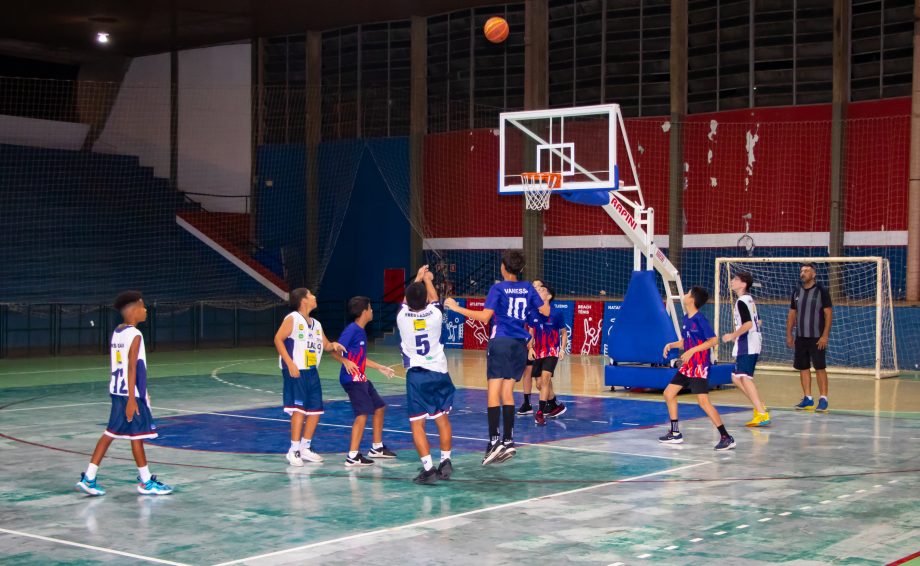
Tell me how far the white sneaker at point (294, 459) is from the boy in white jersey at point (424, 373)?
4.91 feet

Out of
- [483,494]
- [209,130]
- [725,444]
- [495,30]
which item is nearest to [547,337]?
[725,444]

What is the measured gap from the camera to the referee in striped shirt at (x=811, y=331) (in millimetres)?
15406

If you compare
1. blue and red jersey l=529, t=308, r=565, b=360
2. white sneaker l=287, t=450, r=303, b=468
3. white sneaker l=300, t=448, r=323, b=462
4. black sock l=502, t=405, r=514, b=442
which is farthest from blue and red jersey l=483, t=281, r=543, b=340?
blue and red jersey l=529, t=308, r=565, b=360

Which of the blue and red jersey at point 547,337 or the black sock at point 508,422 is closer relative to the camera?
the black sock at point 508,422

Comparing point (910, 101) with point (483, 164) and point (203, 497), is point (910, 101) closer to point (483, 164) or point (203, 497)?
point (483, 164)

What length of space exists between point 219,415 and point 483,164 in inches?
680

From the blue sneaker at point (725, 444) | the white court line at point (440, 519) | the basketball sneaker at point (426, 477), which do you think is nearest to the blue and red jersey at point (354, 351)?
the basketball sneaker at point (426, 477)

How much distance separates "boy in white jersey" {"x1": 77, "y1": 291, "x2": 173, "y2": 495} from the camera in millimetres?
8852

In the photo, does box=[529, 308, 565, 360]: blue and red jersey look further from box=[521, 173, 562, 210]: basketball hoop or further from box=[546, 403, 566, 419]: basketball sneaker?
box=[521, 173, 562, 210]: basketball hoop

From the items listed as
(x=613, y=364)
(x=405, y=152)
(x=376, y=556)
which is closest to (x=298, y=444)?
(x=376, y=556)

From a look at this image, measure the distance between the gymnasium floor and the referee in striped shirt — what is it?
0.41 m

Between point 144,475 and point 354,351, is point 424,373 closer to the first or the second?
point 354,351

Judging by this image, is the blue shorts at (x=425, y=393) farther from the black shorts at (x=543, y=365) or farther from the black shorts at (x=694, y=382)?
the black shorts at (x=543, y=365)

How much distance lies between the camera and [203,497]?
29.6 ft
